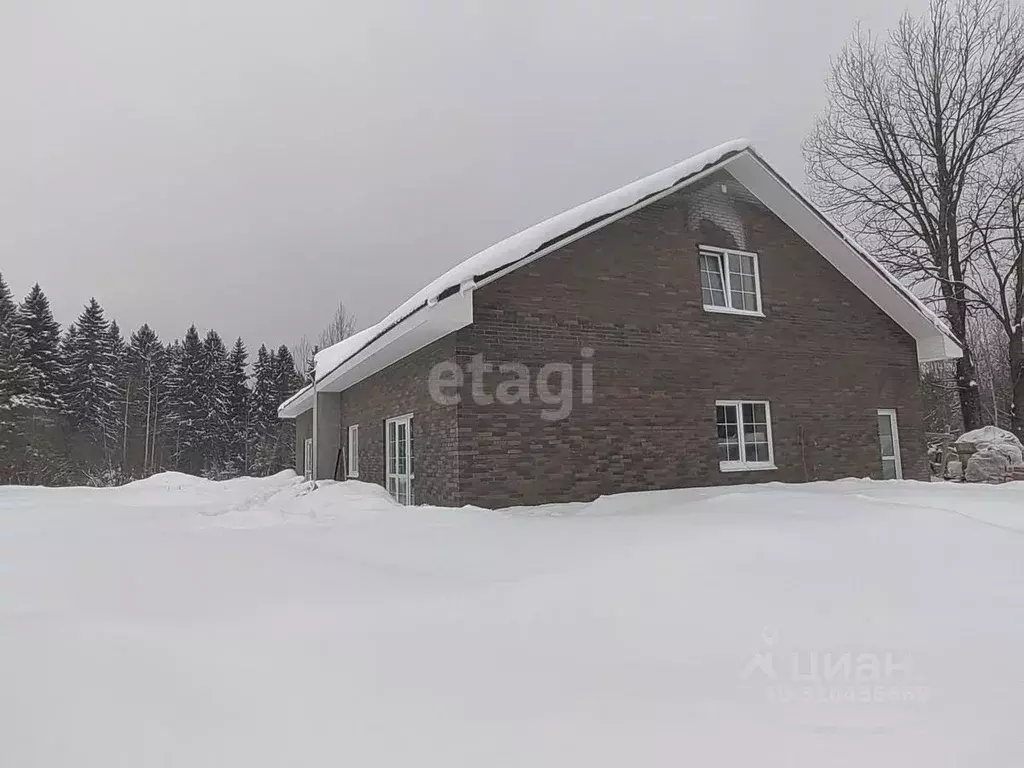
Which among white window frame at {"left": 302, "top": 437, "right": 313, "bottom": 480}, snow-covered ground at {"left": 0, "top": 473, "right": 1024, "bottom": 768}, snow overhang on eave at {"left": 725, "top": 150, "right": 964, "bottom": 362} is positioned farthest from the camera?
white window frame at {"left": 302, "top": 437, "right": 313, "bottom": 480}

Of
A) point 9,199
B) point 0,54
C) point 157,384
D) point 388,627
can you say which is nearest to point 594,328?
point 388,627

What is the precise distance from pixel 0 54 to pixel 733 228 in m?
12.4

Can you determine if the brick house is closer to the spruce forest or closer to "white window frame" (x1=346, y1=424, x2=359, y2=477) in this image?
"white window frame" (x1=346, y1=424, x2=359, y2=477)

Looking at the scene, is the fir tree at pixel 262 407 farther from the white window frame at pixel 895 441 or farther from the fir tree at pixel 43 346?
the white window frame at pixel 895 441

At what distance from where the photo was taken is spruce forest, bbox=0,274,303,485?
2712cm

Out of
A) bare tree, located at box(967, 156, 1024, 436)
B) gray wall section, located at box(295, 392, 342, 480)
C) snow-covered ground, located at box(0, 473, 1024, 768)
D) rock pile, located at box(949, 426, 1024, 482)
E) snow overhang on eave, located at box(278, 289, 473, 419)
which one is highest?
bare tree, located at box(967, 156, 1024, 436)

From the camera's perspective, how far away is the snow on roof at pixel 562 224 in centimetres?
769

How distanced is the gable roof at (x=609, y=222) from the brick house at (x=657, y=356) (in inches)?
1.4

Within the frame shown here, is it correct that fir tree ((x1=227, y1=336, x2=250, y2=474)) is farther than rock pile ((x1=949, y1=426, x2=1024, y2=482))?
Yes

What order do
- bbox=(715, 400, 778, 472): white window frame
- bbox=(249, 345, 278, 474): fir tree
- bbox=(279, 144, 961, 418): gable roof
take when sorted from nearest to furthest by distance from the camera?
bbox=(279, 144, 961, 418): gable roof < bbox=(715, 400, 778, 472): white window frame < bbox=(249, 345, 278, 474): fir tree

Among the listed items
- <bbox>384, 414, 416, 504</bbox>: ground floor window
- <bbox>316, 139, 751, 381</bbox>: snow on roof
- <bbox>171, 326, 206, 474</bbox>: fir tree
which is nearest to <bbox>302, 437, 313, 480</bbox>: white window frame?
<bbox>384, 414, 416, 504</bbox>: ground floor window

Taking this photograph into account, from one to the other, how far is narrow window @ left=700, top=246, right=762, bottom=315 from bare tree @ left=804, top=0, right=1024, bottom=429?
31.3ft

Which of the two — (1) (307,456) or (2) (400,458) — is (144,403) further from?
(2) (400,458)

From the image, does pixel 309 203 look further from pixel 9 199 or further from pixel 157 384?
pixel 157 384
